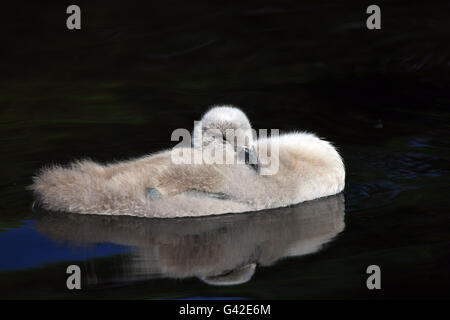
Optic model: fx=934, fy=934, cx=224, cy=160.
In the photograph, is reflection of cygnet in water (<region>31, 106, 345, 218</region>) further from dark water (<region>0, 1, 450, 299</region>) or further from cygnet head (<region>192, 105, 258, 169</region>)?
dark water (<region>0, 1, 450, 299</region>)

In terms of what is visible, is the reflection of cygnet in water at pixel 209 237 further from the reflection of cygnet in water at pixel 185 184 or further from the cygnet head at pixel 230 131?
the cygnet head at pixel 230 131

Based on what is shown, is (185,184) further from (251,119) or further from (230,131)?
(251,119)

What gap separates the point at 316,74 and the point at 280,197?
3615mm

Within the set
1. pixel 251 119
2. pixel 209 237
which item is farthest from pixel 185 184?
pixel 251 119

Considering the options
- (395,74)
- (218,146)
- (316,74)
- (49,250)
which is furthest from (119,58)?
(49,250)

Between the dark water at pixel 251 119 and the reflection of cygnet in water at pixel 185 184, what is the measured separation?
0.10 meters

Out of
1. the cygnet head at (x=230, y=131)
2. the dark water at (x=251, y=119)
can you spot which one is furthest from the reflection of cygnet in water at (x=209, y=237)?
the cygnet head at (x=230, y=131)

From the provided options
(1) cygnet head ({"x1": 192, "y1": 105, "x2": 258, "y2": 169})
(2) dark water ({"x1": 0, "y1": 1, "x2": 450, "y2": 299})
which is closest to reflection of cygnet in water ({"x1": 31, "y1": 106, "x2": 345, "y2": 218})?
(1) cygnet head ({"x1": 192, "y1": 105, "x2": 258, "y2": 169})

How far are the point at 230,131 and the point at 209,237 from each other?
86 centimetres

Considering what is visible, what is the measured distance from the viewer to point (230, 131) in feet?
22.3

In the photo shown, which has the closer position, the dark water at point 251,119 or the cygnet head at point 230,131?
the dark water at point 251,119

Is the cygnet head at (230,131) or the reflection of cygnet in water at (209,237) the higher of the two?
the cygnet head at (230,131)

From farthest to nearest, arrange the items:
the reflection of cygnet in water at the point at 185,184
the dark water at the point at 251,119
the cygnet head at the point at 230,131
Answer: the cygnet head at the point at 230,131
the reflection of cygnet in water at the point at 185,184
the dark water at the point at 251,119

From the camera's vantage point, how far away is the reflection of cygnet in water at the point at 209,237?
591 cm
